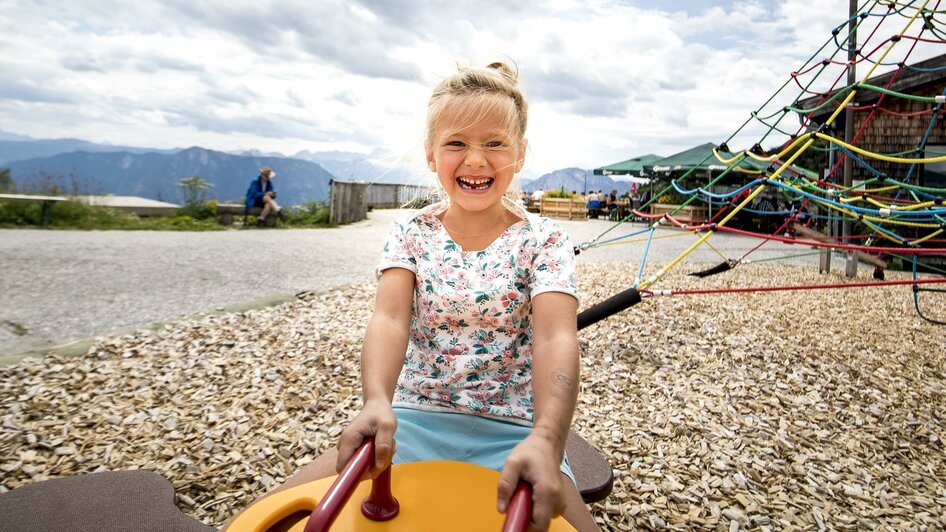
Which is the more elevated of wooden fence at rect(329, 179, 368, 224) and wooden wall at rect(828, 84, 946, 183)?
wooden wall at rect(828, 84, 946, 183)

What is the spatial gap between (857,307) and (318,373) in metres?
4.47

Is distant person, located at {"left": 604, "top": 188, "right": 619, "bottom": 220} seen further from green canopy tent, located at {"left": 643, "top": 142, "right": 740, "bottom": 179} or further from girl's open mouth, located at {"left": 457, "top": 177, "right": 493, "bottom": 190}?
girl's open mouth, located at {"left": 457, "top": 177, "right": 493, "bottom": 190}

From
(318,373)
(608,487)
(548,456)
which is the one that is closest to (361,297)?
(318,373)

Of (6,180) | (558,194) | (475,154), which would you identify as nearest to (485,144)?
(475,154)

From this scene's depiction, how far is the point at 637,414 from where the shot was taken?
8.32 ft

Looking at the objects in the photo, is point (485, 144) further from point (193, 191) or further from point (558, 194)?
point (558, 194)

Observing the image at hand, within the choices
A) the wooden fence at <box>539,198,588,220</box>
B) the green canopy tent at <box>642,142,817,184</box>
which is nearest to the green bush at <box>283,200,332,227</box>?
the wooden fence at <box>539,198,588,220</box>

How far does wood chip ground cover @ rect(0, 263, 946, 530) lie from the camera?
75.4 inches

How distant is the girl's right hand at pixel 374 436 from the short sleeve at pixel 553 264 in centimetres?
46

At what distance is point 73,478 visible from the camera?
1688 millimetres

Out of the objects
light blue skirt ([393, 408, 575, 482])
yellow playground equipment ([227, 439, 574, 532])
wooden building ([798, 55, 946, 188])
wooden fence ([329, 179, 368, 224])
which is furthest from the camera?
wooden fence ([329, 179, 368, 224])

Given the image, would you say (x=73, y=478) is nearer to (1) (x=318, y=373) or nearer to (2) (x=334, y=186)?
(1) (x=318, y=373)

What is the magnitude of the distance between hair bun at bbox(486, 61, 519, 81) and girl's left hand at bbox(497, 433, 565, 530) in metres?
0.92

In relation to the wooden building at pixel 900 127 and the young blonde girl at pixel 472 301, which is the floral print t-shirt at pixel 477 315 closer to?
the young blonde girl at pixel 472 301
